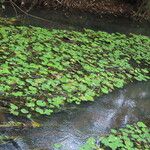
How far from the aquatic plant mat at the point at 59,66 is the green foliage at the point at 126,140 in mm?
1046

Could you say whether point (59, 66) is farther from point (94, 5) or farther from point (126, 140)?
point (94, 5)

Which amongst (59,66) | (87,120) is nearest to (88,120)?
(87,120)

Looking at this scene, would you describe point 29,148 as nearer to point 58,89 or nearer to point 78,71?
point 58,89

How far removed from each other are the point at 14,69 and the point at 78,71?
1.63 metres

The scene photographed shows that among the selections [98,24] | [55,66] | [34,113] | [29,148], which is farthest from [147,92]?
[98,24]

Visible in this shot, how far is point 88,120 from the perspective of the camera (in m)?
6.75

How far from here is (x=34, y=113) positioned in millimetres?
6273

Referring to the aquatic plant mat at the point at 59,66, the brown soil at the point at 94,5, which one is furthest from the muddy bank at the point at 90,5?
the aquatic plant mat at the point at 59,66

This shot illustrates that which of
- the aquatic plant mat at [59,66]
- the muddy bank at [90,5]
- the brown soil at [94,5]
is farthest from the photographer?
the brown soil at [94,5]

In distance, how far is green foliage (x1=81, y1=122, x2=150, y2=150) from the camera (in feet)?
19.6

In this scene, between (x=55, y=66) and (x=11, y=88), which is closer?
(x=11, y=88)

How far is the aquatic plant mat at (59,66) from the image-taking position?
671 centimetres

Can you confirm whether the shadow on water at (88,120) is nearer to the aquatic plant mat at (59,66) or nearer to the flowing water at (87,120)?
the flowing water at (87,120)

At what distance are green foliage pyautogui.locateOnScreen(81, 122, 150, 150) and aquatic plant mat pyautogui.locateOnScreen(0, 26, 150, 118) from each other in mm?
1046
